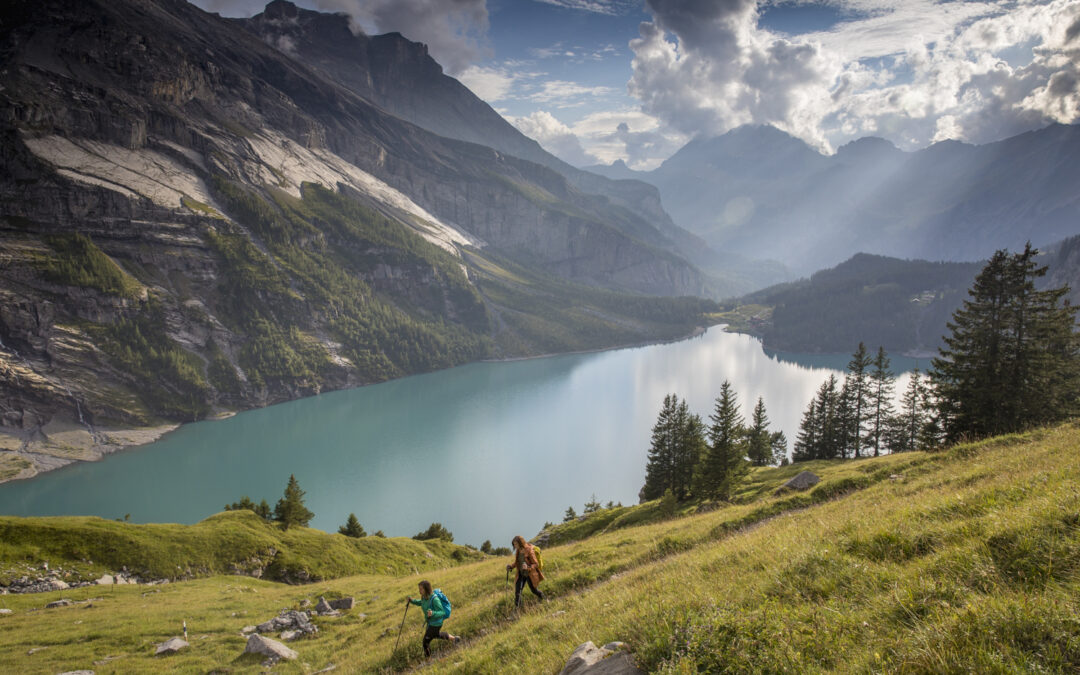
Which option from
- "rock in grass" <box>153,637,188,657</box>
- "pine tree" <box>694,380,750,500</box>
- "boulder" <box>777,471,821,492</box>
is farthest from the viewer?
"pine tree" <box>694,380,750,500</box>

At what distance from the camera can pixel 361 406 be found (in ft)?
552

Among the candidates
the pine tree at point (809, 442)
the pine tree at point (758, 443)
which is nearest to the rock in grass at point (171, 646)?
the pine tree at point (758, 443)

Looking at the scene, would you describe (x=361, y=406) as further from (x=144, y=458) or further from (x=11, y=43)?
(x=11, y=43)

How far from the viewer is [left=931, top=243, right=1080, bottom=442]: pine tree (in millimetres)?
29641

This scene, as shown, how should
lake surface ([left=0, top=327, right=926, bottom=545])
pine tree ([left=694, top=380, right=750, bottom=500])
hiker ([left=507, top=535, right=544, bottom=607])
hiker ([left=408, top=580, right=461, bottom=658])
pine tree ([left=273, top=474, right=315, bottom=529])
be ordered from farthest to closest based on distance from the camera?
1. lake surface ([left=0, top=327, right=926, bottom=545])
2. pine tree ([left=273, top=474, right=315, bottom=529])
3. pine tree ([left=694, top=380, right=750, bottom=500])
4. hiker ([left=507, top=535, right=544, bottom=607])
5. hiker ([left=408, top=580, right=461, bottom=658])

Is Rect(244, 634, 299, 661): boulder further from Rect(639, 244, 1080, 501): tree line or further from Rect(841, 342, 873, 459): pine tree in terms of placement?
Rect(841, 342, 873, 459): pine tree

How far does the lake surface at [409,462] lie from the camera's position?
87.4 m

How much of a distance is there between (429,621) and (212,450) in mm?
145507

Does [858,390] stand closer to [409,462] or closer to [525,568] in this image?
[525,568]

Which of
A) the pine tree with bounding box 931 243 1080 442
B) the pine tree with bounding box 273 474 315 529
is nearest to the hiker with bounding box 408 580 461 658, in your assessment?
the pine tree with bounding box 931 243 1080 442

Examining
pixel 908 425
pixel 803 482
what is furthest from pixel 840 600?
pixel 908 425

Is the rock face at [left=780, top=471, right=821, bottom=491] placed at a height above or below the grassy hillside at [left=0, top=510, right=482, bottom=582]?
above

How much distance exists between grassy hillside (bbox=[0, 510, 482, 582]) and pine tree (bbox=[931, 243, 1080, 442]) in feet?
154

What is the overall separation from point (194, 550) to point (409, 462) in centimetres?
7585
